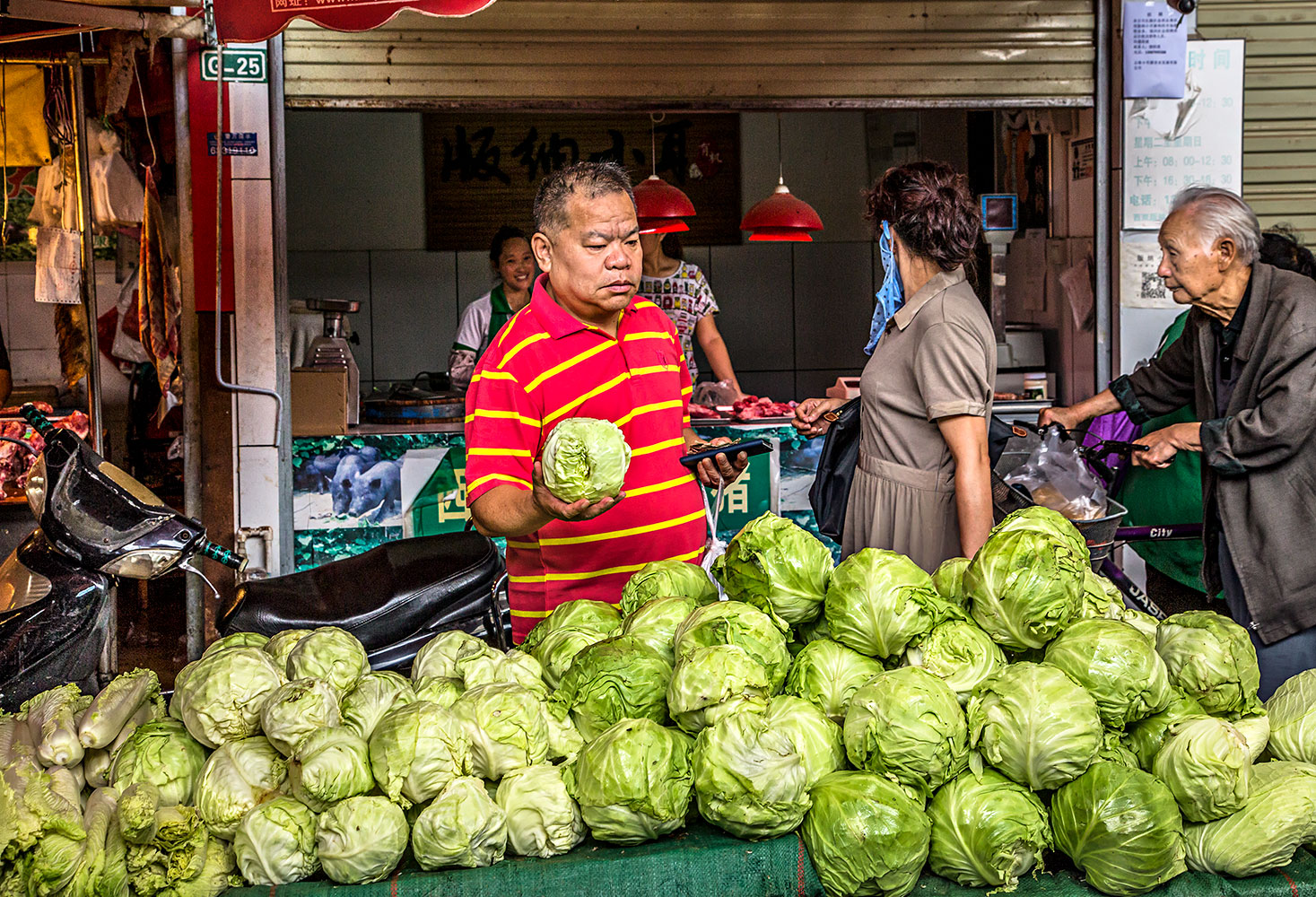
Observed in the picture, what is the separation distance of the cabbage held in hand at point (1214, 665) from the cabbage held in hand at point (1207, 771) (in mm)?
146

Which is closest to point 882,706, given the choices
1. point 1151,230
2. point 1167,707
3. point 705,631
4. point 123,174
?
point 705,631

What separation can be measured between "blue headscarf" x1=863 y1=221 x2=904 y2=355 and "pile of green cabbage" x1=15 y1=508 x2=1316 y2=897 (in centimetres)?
136

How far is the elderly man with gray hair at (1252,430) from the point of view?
346cm

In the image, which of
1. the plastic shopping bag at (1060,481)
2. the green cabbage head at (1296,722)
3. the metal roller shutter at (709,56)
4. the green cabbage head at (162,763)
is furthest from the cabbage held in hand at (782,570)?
the metal roller shutter at (709,56)

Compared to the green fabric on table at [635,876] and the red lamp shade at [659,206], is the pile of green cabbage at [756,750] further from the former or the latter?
the red lamp shade at [659,206]

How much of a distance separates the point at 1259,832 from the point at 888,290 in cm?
200

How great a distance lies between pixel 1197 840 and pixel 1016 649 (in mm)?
457

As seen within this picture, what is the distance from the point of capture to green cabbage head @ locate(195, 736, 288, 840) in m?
1.96

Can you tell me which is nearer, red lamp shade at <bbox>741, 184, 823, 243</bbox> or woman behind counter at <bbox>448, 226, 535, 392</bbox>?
woman behind counter at <bbox>448, 226, 535, 392</bbox>

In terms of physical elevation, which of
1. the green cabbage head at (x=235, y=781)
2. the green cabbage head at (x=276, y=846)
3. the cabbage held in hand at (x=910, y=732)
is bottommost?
the green cabbage head at (x=276, y=846)

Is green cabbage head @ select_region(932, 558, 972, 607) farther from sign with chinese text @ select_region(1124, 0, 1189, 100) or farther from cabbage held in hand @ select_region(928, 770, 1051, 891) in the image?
sign with chinese text @ select_region(1124, 0, 1189, 100)

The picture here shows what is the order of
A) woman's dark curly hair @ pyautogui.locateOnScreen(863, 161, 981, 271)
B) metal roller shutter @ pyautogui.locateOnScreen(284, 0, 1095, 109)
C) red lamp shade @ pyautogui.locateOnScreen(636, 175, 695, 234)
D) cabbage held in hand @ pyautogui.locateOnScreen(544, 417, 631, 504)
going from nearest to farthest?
1. cabbage held in hand @ pyautogui.locateOnScreen(544, 417, 631, 504)
2. woman's dark curly hair @ pyautogui.locateOnScreen(863, 161, 981, 271)
3. metal roller shutter @ pyautogui.locateOnScreen(284, 0, 1095, 109)
4. red lamp shade @ pyautogui.locateOnScreen(636, 175, 695, 234)

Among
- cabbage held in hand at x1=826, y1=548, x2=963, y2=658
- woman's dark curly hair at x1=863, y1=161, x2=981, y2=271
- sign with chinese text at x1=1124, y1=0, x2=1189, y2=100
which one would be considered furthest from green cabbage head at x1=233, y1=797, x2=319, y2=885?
sign with chinese text at x1=1124, y1=0, x2=1189, y2=100

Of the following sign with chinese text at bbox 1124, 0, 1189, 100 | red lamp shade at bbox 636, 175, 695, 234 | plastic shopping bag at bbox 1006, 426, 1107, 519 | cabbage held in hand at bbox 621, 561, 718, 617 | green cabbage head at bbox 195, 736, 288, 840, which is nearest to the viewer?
green cabbage head at bbox 195, 736, 288, 840
